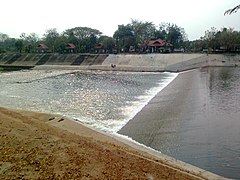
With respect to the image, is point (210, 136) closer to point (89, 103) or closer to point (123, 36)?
point (89, 103)

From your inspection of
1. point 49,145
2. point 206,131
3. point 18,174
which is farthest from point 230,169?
point 18,174

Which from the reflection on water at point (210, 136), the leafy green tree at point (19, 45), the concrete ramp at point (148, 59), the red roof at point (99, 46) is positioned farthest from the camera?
the leafy green tree at point (19, 45)

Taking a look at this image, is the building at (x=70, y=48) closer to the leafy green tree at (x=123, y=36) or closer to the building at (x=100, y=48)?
the building at (x=100, y=48)

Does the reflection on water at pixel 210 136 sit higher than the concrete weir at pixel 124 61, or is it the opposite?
the concrete weir at pixel 124 61

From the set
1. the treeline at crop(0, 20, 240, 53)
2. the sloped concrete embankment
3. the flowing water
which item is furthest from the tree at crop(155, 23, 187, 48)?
the flowing water

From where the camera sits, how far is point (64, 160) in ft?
31.3

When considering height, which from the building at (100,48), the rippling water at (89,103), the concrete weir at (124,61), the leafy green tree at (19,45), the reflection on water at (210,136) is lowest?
the rippling water at (89,103)

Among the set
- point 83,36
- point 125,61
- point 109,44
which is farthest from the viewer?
point 83,36

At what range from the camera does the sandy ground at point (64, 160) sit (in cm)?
873

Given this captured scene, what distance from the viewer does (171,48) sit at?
313ft

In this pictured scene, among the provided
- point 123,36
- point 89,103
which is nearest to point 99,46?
point 123,36

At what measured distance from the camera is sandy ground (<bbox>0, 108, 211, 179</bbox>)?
28.7 ft

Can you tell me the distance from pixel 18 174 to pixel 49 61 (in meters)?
82.5

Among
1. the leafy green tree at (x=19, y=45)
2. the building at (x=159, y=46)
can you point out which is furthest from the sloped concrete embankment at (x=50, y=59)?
the building at (x=159, y=46)
